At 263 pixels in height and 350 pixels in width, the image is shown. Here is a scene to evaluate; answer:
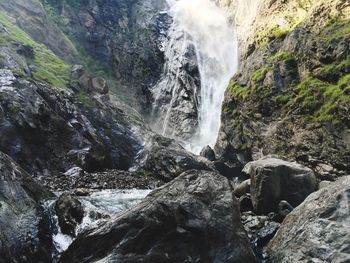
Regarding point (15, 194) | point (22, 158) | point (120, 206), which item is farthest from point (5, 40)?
point (15, 194)

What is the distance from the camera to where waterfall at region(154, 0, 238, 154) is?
175 ft

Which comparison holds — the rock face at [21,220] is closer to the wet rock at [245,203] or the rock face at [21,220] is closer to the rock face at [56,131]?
the wet rock at [245,203]

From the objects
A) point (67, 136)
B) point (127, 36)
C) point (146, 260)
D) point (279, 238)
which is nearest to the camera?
point (146, 260)

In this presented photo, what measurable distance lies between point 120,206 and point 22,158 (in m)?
11.4

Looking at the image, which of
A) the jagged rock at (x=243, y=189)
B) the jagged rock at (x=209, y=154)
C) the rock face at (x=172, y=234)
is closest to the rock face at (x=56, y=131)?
the jagged rock at (x=209, y=154)

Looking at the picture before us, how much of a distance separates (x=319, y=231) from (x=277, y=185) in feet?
26.3

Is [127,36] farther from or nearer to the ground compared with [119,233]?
farther from the ground

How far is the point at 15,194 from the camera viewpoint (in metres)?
15.0

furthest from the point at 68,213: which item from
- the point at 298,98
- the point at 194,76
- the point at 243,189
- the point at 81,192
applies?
the point at 194,76

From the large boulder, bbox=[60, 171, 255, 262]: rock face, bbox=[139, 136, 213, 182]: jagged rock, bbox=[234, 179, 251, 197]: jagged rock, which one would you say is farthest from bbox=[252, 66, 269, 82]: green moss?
bbox=[60, 171, 255, 262]: rock face

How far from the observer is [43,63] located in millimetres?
52375

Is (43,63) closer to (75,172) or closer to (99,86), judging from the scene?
(99,86)

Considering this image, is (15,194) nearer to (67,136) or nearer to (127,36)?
(67,136)

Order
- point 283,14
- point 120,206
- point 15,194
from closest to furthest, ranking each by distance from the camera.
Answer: point 15,194 → point 120,206 → point 283,14
